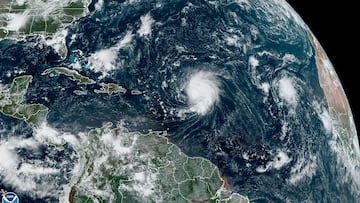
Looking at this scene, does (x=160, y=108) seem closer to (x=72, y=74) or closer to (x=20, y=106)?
(x=72, y=74)

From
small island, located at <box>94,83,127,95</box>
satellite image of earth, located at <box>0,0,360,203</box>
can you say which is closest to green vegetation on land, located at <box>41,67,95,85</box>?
satellite image of earth, located at <box>0,0,360,203</box>

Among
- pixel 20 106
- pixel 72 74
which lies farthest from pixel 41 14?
pixel 20 106

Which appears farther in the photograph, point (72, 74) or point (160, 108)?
point (72, 74)

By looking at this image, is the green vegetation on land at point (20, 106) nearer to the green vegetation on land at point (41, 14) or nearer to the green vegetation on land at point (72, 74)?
the green vegetation on land at point (72, 74)

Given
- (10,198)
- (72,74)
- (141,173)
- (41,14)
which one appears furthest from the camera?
(41,14)

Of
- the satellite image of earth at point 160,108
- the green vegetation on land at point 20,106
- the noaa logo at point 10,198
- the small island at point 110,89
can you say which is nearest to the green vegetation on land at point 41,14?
the satellite image of earth at point 160,108
